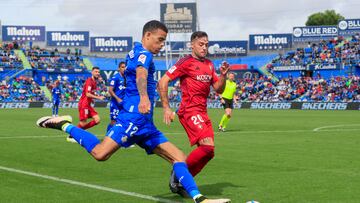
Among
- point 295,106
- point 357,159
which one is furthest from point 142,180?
point 295,106

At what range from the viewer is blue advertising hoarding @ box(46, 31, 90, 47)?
9469cm

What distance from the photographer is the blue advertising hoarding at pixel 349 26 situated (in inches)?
3248

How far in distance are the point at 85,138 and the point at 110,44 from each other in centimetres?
9058

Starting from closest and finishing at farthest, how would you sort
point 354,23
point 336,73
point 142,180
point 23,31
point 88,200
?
point 88,200 → point 142,180 → point 336,73 → point 354,23 → point 23,31

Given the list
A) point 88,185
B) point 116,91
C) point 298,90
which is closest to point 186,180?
point 88,185

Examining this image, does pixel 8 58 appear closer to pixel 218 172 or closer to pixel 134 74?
pixel 218 172

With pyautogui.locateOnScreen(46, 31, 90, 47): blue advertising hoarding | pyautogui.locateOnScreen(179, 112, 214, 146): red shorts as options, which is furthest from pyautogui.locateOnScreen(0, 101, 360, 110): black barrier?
pyautogui.locateOnScreen(179, 112, 214, 146): red shorts

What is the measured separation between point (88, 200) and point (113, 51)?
3568 inches

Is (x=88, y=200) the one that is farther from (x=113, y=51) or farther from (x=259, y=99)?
(x=113, y=51)

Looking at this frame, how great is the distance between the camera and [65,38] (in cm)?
9519

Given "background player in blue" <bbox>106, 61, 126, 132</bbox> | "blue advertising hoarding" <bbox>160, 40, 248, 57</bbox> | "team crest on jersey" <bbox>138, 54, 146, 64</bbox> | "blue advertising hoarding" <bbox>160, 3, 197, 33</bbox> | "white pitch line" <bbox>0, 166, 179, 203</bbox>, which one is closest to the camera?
"team crest on jersey" <bbox>138, 54, 146, 64</bbox>

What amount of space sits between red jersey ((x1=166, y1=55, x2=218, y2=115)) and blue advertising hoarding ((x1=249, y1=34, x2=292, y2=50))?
85.2m

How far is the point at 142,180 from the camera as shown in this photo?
10445 mm

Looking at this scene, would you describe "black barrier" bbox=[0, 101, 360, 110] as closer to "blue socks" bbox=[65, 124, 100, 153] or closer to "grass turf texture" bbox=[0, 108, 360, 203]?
"grass turf texture" bbox=[0, 108, 360, 203]
